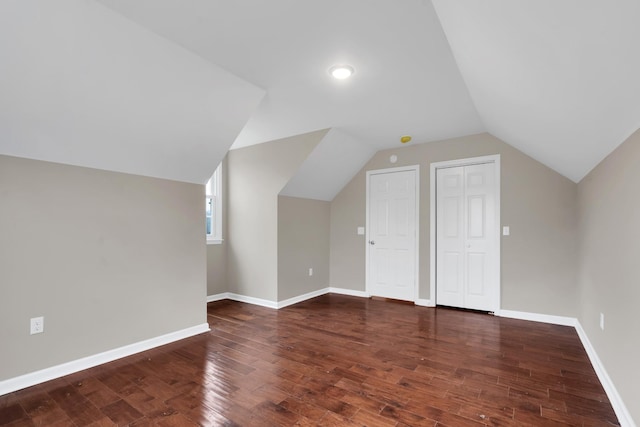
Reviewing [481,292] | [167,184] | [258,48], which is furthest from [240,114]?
[481,292]

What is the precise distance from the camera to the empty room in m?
1.75

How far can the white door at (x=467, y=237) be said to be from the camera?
406 centimetres

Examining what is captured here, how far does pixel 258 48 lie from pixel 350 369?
251 centimetres

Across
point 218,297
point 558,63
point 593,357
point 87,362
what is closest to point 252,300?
point 218,297

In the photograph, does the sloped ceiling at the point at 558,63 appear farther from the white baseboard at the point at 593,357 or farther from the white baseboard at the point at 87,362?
the white baseboard at the point at 87,362

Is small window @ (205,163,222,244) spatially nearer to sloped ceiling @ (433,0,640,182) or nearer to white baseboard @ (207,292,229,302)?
white baseboard @ (207,292,229,302)

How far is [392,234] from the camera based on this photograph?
15.8 feet

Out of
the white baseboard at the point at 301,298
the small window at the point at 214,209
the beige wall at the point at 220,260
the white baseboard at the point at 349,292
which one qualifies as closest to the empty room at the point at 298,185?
the white baseboard at the point at 301,298

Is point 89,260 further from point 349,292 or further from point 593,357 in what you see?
point 593,357

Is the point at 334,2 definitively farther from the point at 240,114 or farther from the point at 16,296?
the point at 16,296

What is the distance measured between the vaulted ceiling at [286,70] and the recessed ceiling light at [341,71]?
8cm

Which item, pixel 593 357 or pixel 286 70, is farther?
pixel 593 357

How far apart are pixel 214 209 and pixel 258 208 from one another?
812 mm

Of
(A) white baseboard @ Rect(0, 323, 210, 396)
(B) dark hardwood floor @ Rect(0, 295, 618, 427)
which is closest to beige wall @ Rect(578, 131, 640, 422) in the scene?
(B) dark hardwood floor @ Rect(0, 295, 618, 427)
